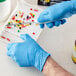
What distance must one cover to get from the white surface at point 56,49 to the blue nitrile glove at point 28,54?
0.13ft

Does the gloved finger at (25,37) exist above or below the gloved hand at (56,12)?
below

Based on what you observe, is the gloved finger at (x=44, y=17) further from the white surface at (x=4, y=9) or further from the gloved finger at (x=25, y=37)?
the white surface at (x=4, y=9)

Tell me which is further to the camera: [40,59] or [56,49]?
[56,49]

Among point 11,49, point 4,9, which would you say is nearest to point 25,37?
point 11,49

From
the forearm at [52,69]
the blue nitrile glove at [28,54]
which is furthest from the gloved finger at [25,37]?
the forearm at [52,69]

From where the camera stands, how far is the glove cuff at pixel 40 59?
1.25m

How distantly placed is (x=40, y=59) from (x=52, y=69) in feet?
0.27

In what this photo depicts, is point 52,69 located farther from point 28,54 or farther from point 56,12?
point 56,12

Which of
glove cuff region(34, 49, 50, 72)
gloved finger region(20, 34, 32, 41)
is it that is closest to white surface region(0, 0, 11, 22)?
gloved finger region(20, 34, 32, 41)

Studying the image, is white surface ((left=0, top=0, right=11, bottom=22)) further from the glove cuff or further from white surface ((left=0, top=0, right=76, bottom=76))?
the glove cuff

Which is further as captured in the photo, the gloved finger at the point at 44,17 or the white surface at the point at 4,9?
the white surface at the point at 4,9

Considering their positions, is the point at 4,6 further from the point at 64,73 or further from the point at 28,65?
the point at 64,73

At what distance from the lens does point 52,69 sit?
124 cm

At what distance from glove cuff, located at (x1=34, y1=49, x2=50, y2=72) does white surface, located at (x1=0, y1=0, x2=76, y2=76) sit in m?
0.05
